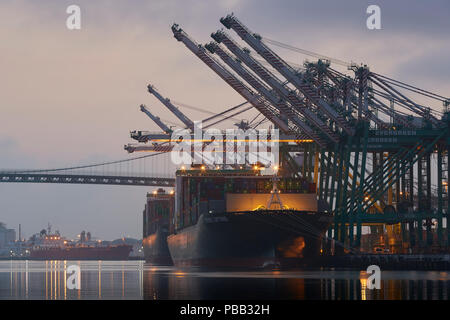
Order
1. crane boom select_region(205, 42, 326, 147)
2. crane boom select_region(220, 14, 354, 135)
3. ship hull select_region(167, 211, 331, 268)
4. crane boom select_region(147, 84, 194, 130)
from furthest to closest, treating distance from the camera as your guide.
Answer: crane boom select_region(147, 84, 194, 130)
crane boom select_region(205, 42, 326, 147)
crane boom select_region(220, 14, 354, 135)
ship hull select_region(167, 211, 331, 268)

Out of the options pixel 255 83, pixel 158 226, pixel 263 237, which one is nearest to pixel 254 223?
pixel 263 237

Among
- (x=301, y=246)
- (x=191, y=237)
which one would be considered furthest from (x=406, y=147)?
(x=191, y=237)

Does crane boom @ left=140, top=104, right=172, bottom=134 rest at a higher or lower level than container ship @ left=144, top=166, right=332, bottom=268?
higher

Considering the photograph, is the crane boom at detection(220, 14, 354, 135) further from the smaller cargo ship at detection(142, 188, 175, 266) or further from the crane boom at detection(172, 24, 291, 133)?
the smaller cargo ship at detection(142, 188, 175, 266)

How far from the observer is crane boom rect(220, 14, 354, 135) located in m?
75.4

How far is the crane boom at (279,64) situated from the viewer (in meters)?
75.4

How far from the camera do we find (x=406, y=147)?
3401 inches

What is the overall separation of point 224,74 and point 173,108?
22.9 metres

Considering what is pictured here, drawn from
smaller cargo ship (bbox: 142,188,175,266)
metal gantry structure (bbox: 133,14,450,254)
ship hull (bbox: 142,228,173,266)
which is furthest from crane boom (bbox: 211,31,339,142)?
ship hull (bbox: 142,228,173,266)

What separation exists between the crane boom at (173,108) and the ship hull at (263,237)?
75.9 feet

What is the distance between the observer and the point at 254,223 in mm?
75062

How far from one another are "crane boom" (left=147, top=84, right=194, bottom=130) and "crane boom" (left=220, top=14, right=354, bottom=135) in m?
24.4

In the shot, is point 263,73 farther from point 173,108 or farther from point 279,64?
point 173,108

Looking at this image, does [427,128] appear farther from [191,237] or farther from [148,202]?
[148,202]
